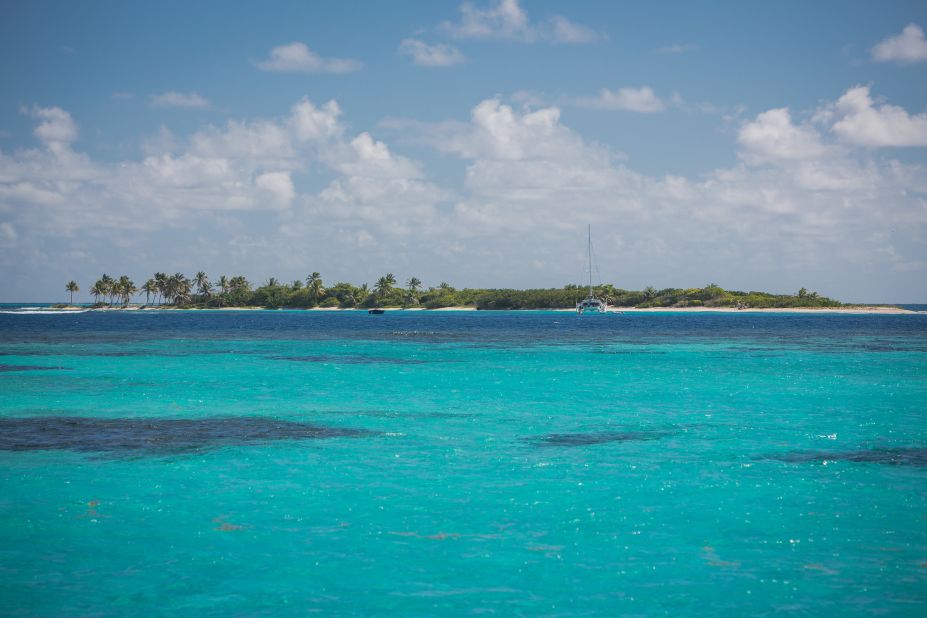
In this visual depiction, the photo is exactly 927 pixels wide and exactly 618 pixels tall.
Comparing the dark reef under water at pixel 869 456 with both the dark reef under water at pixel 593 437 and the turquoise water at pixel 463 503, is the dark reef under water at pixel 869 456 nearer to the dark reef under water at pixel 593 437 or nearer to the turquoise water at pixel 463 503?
the turquoise water at pixel 463 503

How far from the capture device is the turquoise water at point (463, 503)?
507 inches

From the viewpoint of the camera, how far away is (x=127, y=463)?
2195cm

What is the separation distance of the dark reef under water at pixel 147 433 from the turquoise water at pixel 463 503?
185mm

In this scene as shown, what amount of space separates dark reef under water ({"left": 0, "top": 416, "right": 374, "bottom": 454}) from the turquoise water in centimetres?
19

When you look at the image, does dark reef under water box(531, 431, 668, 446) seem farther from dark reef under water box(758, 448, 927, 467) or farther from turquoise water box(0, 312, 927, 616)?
dark reef under water box(758, 448, 927, 467)

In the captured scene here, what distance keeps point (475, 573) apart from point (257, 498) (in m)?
6.97

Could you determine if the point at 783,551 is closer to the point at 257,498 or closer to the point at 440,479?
the point at 440,479

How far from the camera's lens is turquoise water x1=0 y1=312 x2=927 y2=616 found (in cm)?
1287

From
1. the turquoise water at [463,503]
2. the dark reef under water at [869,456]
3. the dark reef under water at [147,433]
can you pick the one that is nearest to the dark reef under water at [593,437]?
the turquoise water at [463,503]

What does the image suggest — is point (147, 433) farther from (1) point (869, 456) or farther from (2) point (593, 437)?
(1) point (869, 456)

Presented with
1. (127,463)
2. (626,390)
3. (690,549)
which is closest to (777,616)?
(690,549)

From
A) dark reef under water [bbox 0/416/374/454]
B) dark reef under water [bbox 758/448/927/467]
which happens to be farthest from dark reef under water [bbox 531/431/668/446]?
dark reef under water [bbox 0/416/374/454]

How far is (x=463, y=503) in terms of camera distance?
58.9 feet

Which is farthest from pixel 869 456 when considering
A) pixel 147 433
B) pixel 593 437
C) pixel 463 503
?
pixel 147 433
